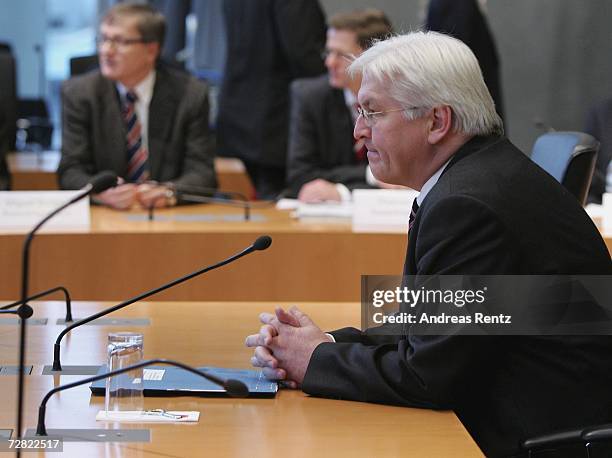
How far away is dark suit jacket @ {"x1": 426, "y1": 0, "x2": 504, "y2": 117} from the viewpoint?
576cm

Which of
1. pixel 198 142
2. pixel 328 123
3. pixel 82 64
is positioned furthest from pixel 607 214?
pixel 82 64

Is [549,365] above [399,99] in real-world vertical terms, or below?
below

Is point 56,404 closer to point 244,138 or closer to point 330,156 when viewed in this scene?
point 330,156

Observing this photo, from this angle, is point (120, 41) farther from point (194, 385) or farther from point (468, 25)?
point (194, 385)

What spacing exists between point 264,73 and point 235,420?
15.5 ft

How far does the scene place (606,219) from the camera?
12.4 feet

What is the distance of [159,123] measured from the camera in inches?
190

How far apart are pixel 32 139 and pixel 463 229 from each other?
20.1 ft

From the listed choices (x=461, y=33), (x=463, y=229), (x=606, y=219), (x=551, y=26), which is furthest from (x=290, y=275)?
(x=551, y=26)

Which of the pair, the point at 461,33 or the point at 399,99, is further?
the point at 461,33

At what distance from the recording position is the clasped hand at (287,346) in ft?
6.63

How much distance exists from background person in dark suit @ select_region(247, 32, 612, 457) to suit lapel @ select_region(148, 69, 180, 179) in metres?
2.77

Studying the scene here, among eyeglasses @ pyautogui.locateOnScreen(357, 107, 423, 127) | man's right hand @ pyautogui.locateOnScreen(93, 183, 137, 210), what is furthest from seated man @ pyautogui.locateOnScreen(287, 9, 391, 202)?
eyeglasses @ pyautogui.locateOnScreen(357, 107, 423, 127)

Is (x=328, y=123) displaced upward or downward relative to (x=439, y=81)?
downward
